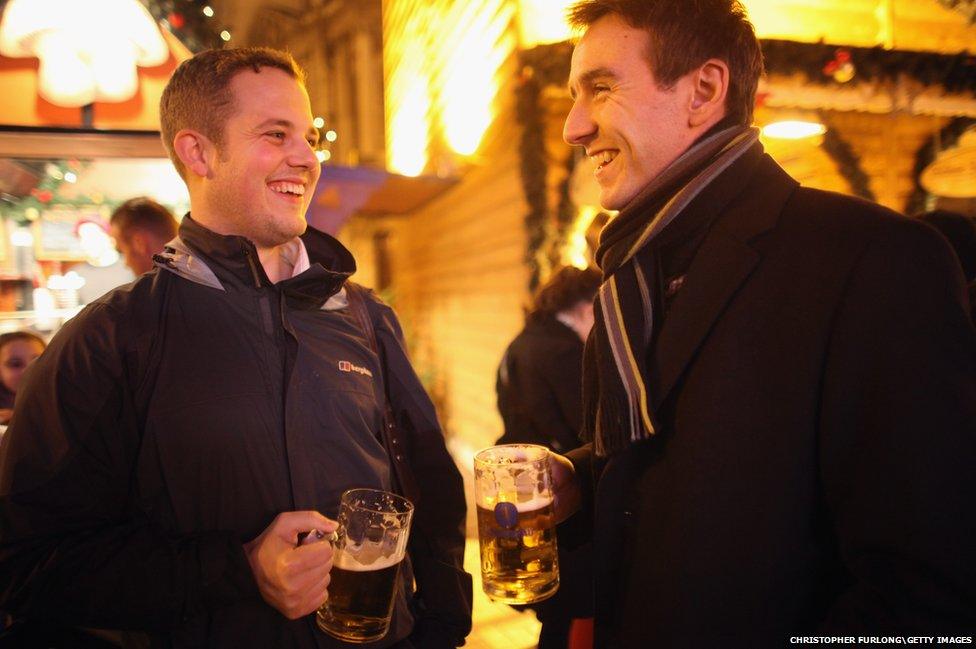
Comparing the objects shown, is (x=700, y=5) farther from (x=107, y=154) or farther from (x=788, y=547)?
(x=107, y=154)

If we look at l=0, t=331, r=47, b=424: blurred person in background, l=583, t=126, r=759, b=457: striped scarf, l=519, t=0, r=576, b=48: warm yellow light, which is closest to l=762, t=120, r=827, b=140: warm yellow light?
l=519, t=0, r=576, b=48: warm yellow light

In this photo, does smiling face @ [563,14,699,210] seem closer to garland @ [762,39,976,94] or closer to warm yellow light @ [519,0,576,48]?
warm yellow light @ [519,0,576,48]

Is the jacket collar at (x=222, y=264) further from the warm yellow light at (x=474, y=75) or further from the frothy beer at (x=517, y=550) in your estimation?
the warm yellow light at (x=474, y=75)

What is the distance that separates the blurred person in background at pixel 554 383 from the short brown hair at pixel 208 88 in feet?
5.87

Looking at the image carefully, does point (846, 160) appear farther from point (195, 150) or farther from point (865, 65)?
point (195, 150)

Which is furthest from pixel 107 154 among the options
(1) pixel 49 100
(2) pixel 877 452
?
(2) pixel 877 452

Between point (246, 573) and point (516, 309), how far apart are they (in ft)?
15.6

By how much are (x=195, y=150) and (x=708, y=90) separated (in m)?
1.48

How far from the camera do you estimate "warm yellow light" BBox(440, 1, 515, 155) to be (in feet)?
19.9

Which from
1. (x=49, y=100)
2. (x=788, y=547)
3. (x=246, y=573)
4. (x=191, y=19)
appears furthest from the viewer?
(x=191, y=19)

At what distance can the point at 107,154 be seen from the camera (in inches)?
132

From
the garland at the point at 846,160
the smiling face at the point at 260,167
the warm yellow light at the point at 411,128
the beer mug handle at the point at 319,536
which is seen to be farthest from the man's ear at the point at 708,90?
the warm yellow light at the point at 411,128

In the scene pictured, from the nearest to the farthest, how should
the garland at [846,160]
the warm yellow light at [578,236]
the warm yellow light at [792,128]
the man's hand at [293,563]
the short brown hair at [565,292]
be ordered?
the man's hand at [293,563] < the short brown hair at [565,292] < the warm yellow light at [792,128] < the warm yellow light at [578,236] < the garland at [846,160]

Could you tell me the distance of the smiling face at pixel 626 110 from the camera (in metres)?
1.49
